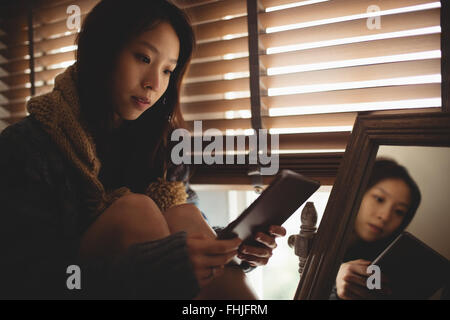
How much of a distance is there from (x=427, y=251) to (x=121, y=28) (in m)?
0.90

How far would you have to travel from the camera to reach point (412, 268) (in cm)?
67

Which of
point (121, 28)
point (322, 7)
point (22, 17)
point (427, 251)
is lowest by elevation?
point (427, 251)

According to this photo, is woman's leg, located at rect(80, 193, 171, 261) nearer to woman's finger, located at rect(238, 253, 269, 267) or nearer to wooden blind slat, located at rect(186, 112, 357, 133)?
woman's finger, located at rect(238, 253, 269, 267)

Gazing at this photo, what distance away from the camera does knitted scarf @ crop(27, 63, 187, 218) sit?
0.83 metres

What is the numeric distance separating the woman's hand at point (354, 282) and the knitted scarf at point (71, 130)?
1.99ft

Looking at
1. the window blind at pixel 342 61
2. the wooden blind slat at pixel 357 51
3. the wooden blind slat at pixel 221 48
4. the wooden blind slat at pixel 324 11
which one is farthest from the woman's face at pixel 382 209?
the wooden blind slat at pixel 221 48

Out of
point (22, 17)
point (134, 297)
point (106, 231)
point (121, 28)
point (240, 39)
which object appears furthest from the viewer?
point (22, 17)

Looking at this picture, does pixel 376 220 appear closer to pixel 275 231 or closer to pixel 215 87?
pixel 275 231

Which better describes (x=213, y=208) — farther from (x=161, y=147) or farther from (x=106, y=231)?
(x=106, y=231)

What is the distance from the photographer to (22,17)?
5.34ft

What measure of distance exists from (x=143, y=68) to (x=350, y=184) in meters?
0.61

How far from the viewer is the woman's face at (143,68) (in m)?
0.88
